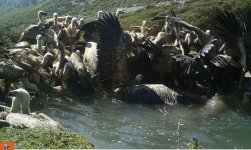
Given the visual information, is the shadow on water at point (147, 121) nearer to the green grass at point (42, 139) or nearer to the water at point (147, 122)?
the water at point (147, 122)

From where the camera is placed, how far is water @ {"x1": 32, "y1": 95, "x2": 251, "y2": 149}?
12250 mm

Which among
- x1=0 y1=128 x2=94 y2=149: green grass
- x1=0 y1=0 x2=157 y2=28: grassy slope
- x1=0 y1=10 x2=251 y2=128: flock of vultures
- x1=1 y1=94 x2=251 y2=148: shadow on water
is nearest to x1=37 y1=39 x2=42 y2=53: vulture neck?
x1=0 y1=10 x2=251 y2=128: flock of vultures

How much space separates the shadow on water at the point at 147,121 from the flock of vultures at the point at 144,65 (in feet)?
1.72

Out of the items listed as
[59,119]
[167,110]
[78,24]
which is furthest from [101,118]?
[78,24]

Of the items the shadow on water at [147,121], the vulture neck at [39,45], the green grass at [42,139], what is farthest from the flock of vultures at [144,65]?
Result: the green grass at [42,139]

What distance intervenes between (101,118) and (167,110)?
2.24m

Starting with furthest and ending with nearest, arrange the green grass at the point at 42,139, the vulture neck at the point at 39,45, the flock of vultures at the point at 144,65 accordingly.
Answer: the vulture neck at the point at 39,45 → the flock of vultures at the point at 144,65 → the green grass at the point at 42,139

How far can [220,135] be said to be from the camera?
12922 mm

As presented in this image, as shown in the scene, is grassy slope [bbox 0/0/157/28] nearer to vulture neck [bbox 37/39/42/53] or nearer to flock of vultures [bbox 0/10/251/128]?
vulture neck [bbox 37/39/42/53]

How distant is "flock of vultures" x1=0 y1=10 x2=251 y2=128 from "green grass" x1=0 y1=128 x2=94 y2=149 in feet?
16.2

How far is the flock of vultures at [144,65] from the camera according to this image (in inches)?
640

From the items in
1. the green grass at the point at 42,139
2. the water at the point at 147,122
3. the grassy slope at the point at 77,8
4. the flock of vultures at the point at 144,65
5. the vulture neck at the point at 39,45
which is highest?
the grassy slope at the point at 77,8

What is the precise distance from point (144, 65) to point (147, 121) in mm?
4080

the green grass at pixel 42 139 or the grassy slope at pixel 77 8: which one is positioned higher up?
the grassy slope at pixel 77 8
